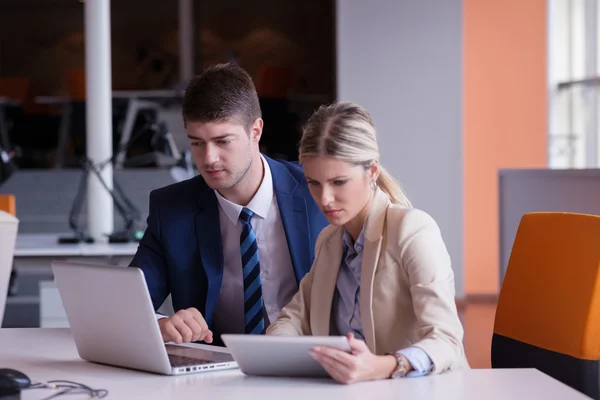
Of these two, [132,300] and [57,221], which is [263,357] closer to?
[132,300]

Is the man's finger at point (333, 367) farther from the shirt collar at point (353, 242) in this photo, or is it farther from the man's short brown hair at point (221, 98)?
the man's short brown hair at point (221, 98)

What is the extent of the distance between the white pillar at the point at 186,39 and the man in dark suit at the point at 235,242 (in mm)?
8808

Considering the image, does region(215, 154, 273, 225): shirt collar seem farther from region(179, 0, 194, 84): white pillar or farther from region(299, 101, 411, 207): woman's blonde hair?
region(179, 0, 194, 84): white pillar

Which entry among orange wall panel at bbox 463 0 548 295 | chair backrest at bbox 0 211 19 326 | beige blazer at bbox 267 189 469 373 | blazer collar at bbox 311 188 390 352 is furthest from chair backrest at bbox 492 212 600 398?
orange wall panel at bbox 463 0 548 295

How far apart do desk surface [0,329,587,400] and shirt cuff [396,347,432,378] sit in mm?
15

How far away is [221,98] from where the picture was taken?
210cm

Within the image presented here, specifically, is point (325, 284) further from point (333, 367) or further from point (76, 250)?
point (76, 250)

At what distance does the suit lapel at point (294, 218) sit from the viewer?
2301mm

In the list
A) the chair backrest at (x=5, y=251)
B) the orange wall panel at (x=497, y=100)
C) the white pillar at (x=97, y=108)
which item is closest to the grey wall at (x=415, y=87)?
the orange wall panel at (x=497, y=100)

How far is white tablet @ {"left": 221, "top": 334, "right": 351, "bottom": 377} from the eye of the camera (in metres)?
1.46

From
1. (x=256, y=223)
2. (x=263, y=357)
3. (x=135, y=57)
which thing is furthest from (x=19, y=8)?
(x=263, y=357)

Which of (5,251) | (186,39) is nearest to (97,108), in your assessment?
(5,251)

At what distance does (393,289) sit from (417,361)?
0.30 meters

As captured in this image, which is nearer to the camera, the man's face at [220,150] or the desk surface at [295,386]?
the desk surface at [295,386]
